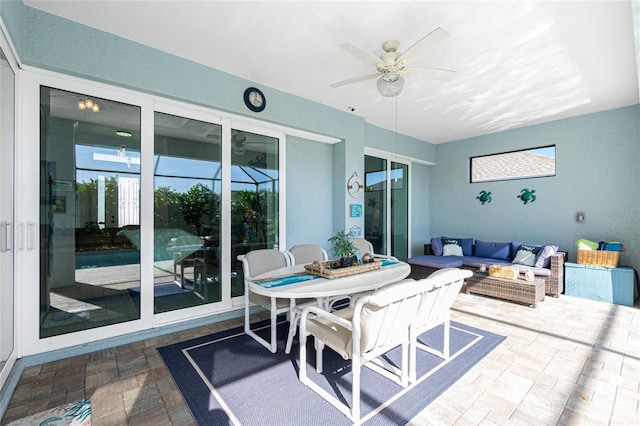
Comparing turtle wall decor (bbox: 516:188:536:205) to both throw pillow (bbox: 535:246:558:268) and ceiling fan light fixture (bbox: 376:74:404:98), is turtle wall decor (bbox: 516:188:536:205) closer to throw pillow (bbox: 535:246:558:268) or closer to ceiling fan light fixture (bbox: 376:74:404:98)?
throw pillow (bbox: 535:246:558:268)

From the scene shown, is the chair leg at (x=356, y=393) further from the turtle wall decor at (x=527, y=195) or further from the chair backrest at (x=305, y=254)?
the turtle wall decor at (x=527, y=195)

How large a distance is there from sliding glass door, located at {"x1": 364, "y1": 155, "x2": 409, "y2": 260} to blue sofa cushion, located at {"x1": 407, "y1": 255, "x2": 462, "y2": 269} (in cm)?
73

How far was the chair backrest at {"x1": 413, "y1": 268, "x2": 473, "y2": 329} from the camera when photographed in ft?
7.11

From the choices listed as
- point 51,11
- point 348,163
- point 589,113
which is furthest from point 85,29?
point 589,113

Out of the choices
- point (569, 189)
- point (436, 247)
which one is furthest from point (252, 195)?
point (569, 189)

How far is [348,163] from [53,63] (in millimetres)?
3569

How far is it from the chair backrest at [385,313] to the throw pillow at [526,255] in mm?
3916

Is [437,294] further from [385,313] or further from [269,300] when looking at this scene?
[269,300]

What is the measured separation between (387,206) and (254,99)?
3.46 metres

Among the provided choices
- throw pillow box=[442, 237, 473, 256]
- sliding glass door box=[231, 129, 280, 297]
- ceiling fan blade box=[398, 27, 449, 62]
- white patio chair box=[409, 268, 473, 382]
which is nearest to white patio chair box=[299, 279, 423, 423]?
white patio chair box=[409, 268, 473, 382]

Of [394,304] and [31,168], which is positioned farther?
[31,168]

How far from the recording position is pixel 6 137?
2.21m

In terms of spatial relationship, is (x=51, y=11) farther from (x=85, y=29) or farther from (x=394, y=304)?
(x=394, y=304)

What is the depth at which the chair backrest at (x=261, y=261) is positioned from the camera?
3.03 metres
